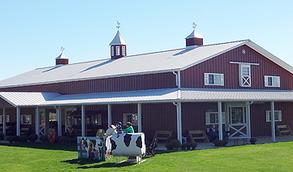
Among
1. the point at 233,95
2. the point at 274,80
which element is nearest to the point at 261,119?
the point at 274,80

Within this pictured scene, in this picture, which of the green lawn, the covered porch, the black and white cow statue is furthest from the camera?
the covered porch

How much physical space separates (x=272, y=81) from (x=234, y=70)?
13.6 ft

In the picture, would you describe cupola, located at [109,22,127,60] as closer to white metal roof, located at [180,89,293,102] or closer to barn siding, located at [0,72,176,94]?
barn siding, located at [0,72,176,94]

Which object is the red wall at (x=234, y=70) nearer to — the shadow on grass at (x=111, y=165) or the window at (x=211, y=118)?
the window at (x=211, y=118)

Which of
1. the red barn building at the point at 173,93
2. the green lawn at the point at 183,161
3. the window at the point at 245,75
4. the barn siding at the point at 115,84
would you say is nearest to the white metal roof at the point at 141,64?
the red barn building at the point at 173,93

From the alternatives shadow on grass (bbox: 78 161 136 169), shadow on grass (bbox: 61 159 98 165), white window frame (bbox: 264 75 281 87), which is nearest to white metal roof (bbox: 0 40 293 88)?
white window frame (bbox: 264 75 281 87)

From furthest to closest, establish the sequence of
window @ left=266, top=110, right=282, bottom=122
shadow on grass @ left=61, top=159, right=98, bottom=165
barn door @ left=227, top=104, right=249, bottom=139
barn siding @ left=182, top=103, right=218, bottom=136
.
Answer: window @ left=266, top=110, right=282, bottom=122, barn door @ left=227, top=104, right=249, bottom=139, barn siding @ left=182, top=103, right=218, bottom=136, shadow on grass @ left=61, top=159, right=98, bottom=165

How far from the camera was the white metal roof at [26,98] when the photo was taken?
35.7 meters

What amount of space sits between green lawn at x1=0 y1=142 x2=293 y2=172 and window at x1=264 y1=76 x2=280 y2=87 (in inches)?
443

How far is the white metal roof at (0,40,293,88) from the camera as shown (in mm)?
32344

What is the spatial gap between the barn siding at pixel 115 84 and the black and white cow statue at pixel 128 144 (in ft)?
33.5

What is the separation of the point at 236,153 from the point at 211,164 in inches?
151

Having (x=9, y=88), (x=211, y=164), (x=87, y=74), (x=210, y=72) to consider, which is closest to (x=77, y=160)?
(x=211, y=164)

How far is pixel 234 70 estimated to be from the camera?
3378 cm
